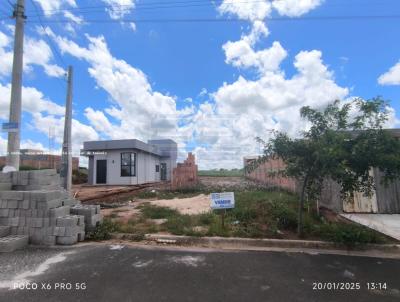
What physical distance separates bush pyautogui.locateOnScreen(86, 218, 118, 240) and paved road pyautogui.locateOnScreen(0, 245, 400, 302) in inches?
27.8

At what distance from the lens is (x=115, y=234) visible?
5949 millimetres

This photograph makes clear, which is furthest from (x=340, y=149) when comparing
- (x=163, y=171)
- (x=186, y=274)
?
(x=163, y=171)

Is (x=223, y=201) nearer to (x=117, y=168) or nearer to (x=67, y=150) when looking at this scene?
(x=67, y=150)

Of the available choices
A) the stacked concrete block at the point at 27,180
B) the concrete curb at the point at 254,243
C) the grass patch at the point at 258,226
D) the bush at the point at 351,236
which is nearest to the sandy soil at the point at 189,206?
the grass patch at the point at 258,226

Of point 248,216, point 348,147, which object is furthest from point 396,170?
point 248,216

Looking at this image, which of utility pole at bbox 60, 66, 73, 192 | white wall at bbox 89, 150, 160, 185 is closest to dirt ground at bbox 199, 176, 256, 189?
white wall at bbox 89, 150, 160, 185

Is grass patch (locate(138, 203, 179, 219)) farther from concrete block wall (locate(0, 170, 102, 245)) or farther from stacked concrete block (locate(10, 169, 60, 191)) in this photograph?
stacked concrete block (locate(10, 169, 60, 191))

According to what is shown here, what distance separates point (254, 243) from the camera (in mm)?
5469

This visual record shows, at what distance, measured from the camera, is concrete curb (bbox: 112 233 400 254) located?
17.2 ft

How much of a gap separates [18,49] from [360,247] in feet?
30.6

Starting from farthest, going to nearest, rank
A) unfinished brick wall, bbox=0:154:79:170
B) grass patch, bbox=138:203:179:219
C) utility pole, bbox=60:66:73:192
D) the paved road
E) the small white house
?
unfinished brick wall, bbox=0:154:79:170, the small white house, utility pole, bbox=60:66:73:192, grass patch, bbox=138:203:179:219, the paved road

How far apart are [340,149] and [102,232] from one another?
5.40m

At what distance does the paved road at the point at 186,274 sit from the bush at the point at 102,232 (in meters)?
0.71

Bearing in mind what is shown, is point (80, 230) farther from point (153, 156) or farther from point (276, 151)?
point (153, 156)
